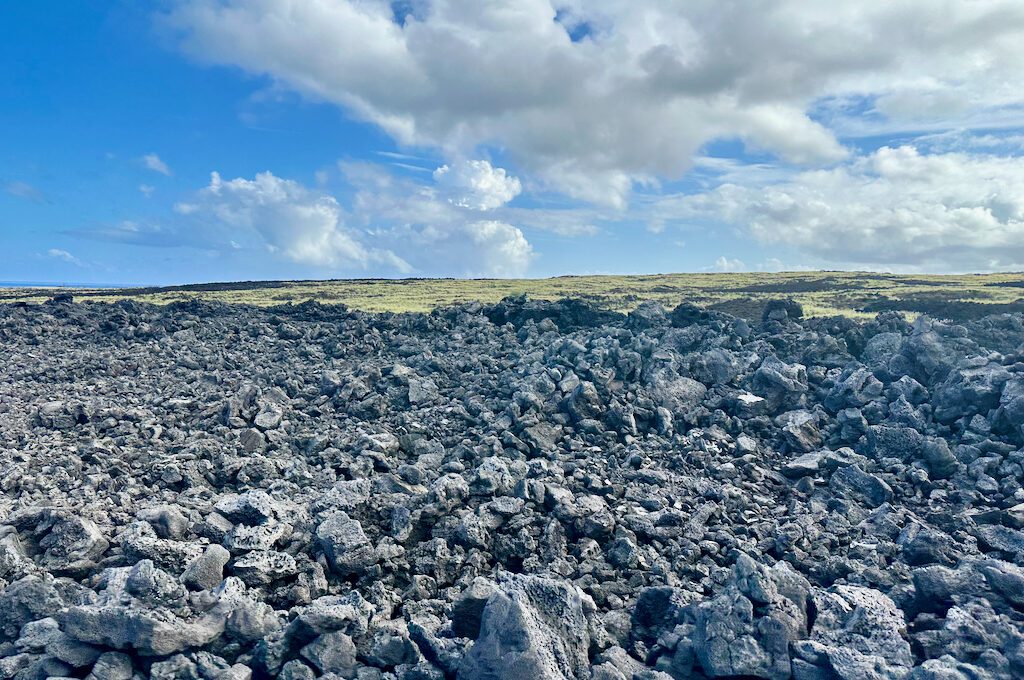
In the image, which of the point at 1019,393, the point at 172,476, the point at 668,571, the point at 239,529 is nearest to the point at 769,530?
the point at 668,571

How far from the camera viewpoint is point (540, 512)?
33.0ft

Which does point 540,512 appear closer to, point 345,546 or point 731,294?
point 345,546

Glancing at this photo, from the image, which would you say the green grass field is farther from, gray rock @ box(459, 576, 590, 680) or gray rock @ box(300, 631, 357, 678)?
gray rock @ box(300, 631, 357, 678)

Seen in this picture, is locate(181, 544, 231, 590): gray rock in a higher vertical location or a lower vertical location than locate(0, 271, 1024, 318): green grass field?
lower

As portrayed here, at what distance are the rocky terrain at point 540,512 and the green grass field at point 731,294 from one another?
1655 centimetres

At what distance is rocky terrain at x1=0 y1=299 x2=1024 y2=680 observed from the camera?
6875mm

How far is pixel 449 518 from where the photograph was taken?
9.87 m

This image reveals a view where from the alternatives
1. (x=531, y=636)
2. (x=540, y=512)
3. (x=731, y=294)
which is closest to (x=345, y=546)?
A: (x=540, y=512)

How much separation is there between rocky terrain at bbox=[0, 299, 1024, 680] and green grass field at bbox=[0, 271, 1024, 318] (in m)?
16.5

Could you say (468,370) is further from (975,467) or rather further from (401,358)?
(975,467)

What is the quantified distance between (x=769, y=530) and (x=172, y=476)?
9.72m

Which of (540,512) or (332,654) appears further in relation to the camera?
(540,512)

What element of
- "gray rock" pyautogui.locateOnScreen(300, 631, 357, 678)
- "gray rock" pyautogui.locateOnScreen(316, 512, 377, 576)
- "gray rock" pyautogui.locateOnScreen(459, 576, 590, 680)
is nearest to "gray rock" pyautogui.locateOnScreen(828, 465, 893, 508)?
"gray rock" pyautogui.locateOnScreen(459, 576, 590, 680)

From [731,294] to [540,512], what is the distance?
46.7m
